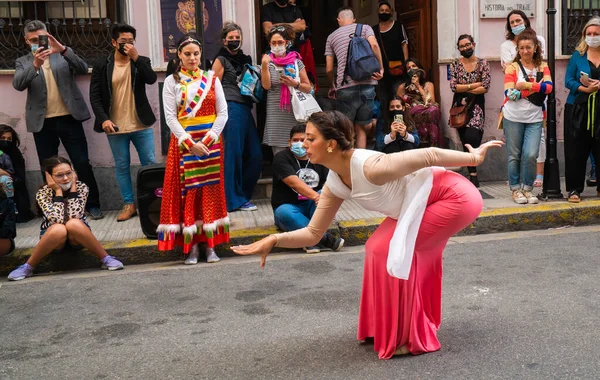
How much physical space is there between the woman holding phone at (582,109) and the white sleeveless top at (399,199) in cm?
461

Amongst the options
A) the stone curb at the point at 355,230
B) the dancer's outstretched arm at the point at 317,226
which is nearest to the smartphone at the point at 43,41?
the stone curb at the point at 355,230

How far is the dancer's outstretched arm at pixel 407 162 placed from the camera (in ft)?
13.9

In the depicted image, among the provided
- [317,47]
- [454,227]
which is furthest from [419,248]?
[317,47]

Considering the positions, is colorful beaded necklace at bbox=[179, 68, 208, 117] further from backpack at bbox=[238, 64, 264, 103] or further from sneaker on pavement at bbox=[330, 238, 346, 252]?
sneaker on pavement at bbox=[330, 238, 346, 252]

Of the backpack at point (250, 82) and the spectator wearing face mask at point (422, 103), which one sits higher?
the backpack at point (250, 82)

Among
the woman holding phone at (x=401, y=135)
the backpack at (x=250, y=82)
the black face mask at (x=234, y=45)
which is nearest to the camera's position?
the black face mask at (x=234, y=45)

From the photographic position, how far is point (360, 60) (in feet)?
29.8

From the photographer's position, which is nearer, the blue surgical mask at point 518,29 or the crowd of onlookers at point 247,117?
the crowd of onlookers at point 247,117

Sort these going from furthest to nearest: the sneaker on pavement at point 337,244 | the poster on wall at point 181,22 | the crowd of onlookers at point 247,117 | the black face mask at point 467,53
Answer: the black face mask at point 467,53
the poster on wall at point 181,22
the sneaker on pavement at point 337,244
the crowd of onlookers at point 247,117

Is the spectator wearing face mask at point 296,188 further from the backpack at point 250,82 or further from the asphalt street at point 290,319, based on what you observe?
the backpack at point 250,82

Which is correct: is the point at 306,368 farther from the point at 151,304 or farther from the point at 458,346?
the point at 151,304

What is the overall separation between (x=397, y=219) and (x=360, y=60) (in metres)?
4.79

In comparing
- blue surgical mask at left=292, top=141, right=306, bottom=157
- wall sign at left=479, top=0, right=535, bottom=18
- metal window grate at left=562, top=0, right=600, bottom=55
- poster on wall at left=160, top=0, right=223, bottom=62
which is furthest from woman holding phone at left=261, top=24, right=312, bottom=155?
metal window grate at left=562, top=0, right=600, bottom=55

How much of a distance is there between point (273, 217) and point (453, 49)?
3.29m
